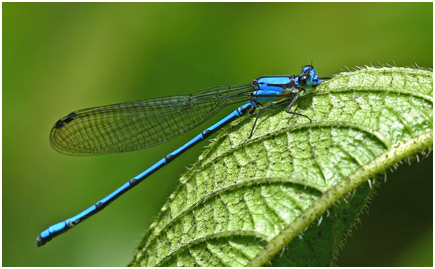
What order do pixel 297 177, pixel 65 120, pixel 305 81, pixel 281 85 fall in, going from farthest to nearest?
pixel 65 120
pixel 281 85
pixel 305 81
pixel 297 177

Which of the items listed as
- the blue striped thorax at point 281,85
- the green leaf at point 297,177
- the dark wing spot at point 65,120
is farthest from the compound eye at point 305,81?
the dark wing spot at point 65,120

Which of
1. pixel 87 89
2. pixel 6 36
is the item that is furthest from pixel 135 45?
pixel 6 36

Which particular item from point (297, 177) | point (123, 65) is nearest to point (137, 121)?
point (123, 65)

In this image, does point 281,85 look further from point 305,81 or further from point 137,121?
point 137,121

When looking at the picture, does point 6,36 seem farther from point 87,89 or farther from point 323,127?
point 323,127

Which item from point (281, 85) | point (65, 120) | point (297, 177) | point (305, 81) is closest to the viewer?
point (297, 177)

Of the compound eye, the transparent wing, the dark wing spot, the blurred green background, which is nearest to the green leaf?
the compound eye
